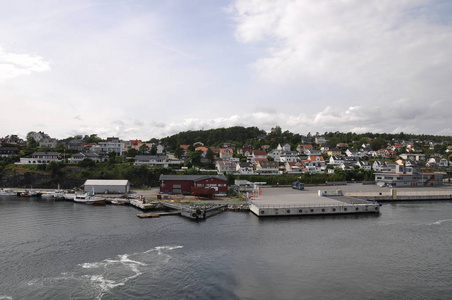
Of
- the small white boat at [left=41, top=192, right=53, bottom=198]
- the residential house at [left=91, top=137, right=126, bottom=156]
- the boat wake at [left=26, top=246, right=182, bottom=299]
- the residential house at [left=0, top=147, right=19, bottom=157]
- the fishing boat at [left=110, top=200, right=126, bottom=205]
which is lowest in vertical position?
the boat wake at [left=26, top=246, right=182, bottom=299]

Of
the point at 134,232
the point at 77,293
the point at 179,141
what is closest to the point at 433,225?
the point at 134,232

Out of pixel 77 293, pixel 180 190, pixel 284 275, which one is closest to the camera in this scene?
pixel 77 293

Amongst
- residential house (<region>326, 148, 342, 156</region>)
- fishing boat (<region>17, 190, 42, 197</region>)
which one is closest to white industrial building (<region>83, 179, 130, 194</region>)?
fishing boat (<region>17, 190, 42, 197</region>)

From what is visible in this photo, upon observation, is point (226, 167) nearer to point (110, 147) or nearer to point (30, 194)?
point (110, 147)

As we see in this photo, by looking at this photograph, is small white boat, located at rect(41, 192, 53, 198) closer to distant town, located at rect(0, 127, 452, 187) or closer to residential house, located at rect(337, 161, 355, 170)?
distant town, located at rect(0, 127, 452, 187)

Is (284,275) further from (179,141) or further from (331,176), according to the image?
(179,141)

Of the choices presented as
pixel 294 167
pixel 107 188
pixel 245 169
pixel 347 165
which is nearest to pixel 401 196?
pixel 294 167

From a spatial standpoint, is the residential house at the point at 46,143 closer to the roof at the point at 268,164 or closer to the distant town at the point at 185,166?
the distant town at the point at 185,166
